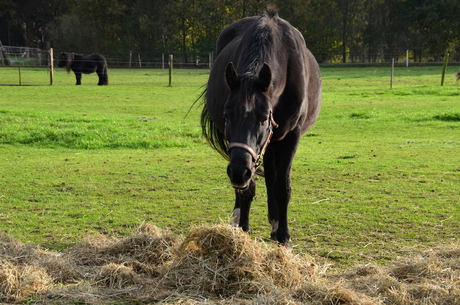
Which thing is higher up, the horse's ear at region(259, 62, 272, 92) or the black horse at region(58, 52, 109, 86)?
the black horse at region(58, 52, 109, 86)

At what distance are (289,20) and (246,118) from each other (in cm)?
4517

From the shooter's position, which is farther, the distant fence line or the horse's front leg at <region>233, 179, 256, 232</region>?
the distant fence line

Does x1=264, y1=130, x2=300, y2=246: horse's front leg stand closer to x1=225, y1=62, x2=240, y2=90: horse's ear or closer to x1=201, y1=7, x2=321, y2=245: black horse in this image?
x1=201, y1=7, x2=321, y2=245: black horse

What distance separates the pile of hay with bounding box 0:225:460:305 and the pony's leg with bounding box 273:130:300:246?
22.1 inches

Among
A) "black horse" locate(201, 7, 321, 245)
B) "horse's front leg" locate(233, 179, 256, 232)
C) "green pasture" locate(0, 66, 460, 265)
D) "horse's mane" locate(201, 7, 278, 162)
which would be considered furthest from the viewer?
"green pasture" locate(0, 66, 460, 265)

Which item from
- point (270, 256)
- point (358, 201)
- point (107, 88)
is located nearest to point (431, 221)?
point (358, 201)

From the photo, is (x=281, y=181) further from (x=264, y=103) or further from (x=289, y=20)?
(x=289, y=20)

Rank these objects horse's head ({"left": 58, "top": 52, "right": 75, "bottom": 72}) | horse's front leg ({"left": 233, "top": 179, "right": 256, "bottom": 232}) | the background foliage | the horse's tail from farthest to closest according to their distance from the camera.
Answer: the background foliage, horse's head ({"left": 58, "top": 52, "right": 75, "bottom": 72}), the horse's tail, horse's front leg ({"left": 233, "top": 179, "right": 256, "bottom": 232})

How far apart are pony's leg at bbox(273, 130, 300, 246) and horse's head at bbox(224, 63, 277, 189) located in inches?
36.2

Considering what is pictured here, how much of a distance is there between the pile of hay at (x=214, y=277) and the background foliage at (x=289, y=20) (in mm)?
43449

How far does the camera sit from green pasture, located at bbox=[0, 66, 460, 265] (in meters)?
5.05

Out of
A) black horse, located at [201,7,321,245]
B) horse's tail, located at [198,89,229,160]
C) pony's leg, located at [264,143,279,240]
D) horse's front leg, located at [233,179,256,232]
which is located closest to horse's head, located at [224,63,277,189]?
black horse, located at [201,7,321,245]

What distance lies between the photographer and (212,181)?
7.36 m

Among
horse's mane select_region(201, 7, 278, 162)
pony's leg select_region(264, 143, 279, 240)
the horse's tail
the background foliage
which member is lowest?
pony's leg select_region(264, 143, 279, 240)
